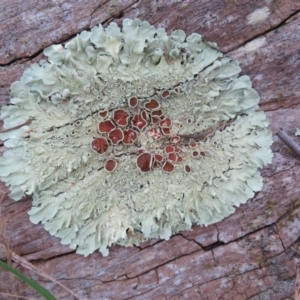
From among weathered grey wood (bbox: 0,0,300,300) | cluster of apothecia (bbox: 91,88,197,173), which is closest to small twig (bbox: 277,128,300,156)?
weathered grey wood (bbox: 0,0,300,300)

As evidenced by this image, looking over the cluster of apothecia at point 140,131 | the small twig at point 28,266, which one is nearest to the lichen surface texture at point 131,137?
the cluster of apothecia at point 140,131

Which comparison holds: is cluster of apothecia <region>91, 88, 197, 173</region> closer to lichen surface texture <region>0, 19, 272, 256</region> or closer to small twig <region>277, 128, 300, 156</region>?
lichen surface texture <region>0, 19, 272, 256</region>

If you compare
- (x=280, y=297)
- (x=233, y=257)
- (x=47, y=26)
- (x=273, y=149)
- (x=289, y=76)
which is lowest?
(x=280, y=297)

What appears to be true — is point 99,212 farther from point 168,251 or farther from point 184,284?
point 184,284

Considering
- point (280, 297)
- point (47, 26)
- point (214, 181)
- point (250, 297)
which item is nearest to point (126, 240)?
point (214, 181)

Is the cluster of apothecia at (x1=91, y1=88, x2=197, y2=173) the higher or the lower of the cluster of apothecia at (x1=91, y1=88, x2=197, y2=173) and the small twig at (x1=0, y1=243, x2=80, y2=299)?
the higher

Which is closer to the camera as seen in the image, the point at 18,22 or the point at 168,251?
the point at 18,22
